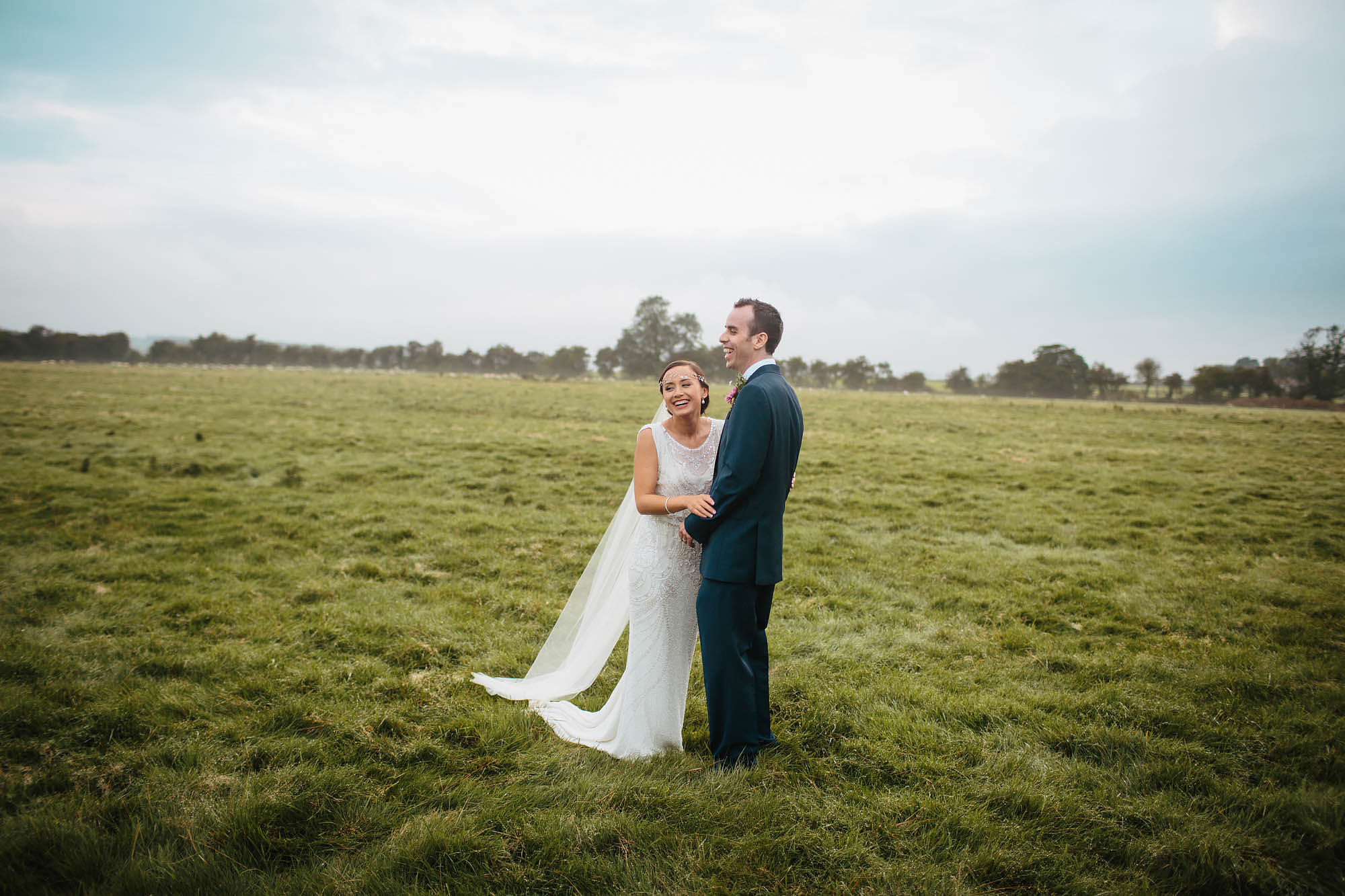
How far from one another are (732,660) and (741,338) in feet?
7.04

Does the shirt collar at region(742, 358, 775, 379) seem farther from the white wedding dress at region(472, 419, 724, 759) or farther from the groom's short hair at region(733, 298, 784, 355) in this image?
the white wedding dress at region(472, 419, 724, 759)

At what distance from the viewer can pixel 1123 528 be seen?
38.1 ft

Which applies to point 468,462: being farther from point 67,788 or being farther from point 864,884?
point 864,884

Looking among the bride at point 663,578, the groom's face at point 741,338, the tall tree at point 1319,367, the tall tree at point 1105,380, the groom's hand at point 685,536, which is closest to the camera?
the groom's face at point 741,338

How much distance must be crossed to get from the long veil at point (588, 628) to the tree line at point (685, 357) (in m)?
69.6

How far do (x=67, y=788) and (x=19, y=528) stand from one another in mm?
8564

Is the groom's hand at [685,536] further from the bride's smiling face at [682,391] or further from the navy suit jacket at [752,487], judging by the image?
the bride's smiling face at [682,391]

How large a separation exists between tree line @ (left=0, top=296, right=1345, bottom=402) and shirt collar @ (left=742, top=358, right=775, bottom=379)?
70.4 m

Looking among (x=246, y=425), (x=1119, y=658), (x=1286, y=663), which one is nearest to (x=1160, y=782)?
(x=1119, y=658)

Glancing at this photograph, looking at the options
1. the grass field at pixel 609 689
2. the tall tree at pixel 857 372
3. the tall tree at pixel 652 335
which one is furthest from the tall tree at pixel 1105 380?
the grass field at pixel 609 689

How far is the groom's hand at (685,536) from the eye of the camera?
406 centimetres

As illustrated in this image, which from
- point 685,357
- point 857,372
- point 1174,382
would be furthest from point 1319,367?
point 685,357

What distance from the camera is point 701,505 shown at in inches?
151

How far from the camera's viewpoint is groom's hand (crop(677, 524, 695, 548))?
160 inches
